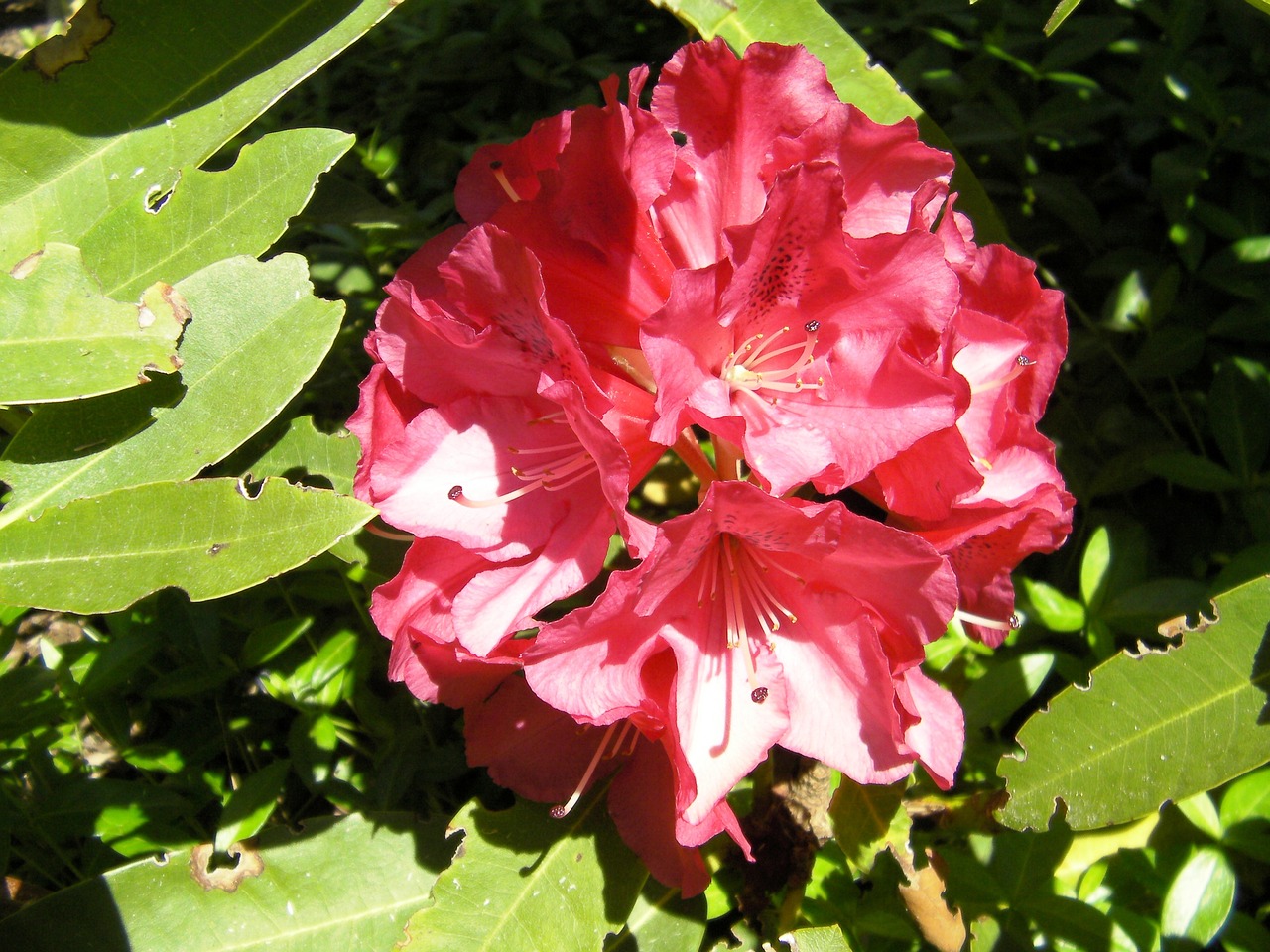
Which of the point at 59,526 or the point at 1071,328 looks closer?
the point at 59,526

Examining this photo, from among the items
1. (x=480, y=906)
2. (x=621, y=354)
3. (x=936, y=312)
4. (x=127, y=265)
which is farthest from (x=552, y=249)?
(x=480, y=906)

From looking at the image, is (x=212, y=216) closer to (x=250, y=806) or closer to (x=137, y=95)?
(x=137, y=95)

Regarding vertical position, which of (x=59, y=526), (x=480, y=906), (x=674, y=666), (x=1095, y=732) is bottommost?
(x=480, y=906)

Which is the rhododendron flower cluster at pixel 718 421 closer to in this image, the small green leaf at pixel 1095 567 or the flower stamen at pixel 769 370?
the flower stamen at pixel 769 370

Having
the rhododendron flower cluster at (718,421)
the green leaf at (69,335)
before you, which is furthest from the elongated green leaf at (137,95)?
the rhododendron flower cluster at (718,421)

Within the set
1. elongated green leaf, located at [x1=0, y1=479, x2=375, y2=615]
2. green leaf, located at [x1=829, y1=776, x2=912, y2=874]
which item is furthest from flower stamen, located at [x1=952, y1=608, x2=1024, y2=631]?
elongated green leaf, located at [x1=0, y1=479, x2=375, y2=615]

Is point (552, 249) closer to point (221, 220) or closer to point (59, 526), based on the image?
point (221, 220)
